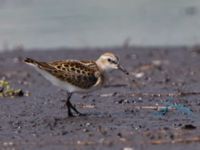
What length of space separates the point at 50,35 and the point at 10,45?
4.00 ft

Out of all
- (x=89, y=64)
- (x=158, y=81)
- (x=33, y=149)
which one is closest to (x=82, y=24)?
(x=158, y=81)

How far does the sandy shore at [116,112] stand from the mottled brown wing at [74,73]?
421mm

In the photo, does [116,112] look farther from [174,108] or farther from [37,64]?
[37,64]

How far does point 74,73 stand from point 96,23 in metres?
10.3

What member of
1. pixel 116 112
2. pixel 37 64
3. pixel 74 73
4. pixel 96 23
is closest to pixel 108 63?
pixel 74 73

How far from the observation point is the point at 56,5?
23953mm

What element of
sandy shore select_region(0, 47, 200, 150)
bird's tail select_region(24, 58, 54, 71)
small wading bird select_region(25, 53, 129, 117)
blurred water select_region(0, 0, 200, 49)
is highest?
blurred water select_region(0, 0, 200, 49)

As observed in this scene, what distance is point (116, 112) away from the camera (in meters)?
11.4

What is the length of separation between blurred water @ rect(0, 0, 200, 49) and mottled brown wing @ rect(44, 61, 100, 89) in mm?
7854

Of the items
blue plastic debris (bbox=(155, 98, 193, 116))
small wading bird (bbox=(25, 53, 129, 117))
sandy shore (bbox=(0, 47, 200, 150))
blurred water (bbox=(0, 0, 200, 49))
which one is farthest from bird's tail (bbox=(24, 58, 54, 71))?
blurred water (bbox=(0, 0, 200, 49))

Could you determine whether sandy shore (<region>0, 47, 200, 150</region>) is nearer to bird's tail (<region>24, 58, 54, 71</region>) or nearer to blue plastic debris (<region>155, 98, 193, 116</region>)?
blue plastic debris (<region>155, 98, 193, 116</region>)

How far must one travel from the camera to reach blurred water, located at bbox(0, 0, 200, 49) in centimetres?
1973

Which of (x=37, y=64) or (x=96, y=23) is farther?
(x=96, y=23)

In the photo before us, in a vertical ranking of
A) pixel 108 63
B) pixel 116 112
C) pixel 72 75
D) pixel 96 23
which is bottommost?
pixel 116 112
